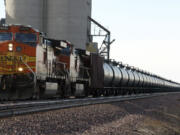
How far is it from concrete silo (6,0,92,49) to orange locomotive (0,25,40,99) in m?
31.6

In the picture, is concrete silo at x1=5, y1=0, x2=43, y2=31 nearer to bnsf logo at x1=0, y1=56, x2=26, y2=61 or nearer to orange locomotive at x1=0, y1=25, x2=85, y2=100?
orange locomotive at x1=0, y1=25, x2=85, y2=100

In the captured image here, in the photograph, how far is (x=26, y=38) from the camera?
15.7 m

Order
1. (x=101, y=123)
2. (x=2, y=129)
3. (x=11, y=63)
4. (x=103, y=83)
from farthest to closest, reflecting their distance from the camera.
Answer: (x=103, y=83) → (x=11, y=63) → (x=101, y=123) → (x=2, y=129)

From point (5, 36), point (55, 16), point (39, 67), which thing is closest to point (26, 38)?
point (5, 36)

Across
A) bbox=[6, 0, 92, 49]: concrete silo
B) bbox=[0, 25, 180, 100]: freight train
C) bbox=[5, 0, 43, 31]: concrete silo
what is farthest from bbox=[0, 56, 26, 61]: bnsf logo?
bbox=[5, 0, 43, 31]: concrete silo

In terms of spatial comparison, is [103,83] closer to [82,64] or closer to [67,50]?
[82,64]

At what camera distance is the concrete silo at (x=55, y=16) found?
47156mm

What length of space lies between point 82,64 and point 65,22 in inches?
998

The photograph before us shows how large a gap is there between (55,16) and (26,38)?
Answer: 33.1 meters

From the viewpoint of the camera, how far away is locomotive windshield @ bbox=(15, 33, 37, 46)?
15616mm

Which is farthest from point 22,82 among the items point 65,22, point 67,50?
point 65,22

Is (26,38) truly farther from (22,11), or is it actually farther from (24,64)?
(22,11)

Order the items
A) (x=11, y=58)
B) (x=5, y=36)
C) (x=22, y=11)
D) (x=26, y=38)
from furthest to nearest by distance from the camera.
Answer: (x=22, y=11), (x=26, y=38), (x=5, y=36), (x=11, y=58)

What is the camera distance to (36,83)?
50.6ft
